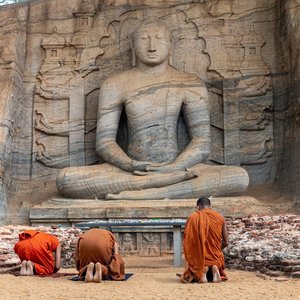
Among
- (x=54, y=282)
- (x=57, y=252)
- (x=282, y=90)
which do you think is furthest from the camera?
(x=282, y=90)

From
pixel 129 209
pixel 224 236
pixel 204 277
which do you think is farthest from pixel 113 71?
pixel 204 277

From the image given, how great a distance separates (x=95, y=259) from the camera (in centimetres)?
635

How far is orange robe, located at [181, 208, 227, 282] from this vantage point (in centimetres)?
623

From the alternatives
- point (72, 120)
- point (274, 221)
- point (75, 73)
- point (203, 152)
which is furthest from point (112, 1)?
point (274, 221)

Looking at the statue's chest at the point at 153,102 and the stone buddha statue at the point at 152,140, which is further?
the statue's chest at the point at 153,102

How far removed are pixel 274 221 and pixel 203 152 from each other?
8.94ft

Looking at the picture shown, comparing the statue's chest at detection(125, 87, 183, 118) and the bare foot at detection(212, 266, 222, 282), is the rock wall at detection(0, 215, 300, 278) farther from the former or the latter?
the statue's chest at detection(125, 87, 183, 118)

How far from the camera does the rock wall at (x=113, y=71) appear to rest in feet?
37.5

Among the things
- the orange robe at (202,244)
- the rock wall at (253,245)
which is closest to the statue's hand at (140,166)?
the rock wall at (253,245)

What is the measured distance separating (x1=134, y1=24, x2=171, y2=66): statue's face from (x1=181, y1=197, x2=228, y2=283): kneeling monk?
5.25 meters

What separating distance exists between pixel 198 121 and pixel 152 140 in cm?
84

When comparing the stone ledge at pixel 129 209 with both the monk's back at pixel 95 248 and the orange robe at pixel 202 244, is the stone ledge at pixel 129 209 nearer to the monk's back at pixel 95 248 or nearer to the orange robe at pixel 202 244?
the orange robe at pixel 202 244

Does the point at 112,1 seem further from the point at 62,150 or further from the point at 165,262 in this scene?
the point at 165,262

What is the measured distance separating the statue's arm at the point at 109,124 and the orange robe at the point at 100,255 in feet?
13.6
